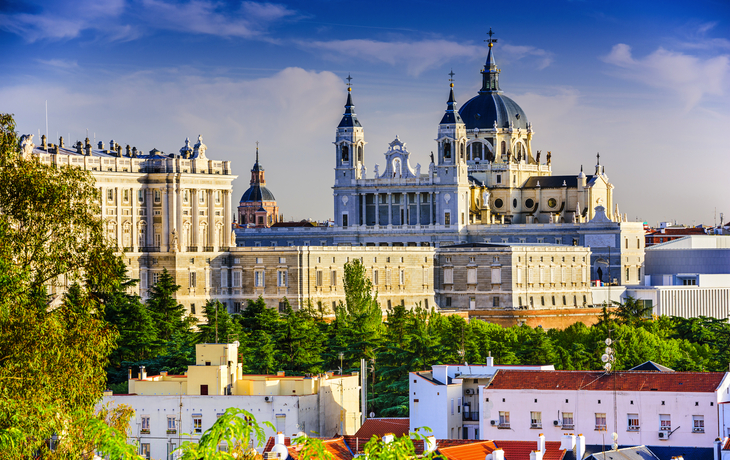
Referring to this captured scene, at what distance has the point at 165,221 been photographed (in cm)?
11831

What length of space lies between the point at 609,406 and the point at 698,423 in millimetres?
3401

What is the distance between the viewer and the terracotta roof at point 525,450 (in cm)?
4827

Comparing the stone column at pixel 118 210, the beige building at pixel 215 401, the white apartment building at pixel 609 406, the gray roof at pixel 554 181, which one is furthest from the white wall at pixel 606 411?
the gray roof at pixel 554 181

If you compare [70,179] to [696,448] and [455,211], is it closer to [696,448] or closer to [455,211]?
[696,448]

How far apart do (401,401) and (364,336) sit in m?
20.0

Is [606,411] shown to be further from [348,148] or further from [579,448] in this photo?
[348,148]

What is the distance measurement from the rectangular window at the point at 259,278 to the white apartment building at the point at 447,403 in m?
55.4

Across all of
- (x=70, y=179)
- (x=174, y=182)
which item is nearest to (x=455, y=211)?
(x=174, y=182)

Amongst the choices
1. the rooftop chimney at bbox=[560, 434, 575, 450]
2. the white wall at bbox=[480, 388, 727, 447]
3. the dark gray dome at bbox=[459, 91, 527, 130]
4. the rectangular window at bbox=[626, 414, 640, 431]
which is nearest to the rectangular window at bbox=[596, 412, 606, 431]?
the white wall at bbox=[480, 388, 727, 447]

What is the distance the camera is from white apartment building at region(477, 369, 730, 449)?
56719mm

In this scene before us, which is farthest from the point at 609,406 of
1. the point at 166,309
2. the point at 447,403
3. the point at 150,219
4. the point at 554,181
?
the point at 554,181

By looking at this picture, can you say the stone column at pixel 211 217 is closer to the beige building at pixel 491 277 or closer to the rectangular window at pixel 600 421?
the beige building at pixel 491 277

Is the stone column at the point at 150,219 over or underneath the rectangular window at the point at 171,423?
over

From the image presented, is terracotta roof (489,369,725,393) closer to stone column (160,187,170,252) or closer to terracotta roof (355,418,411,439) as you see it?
terracotta roof (355,418,411,439)
